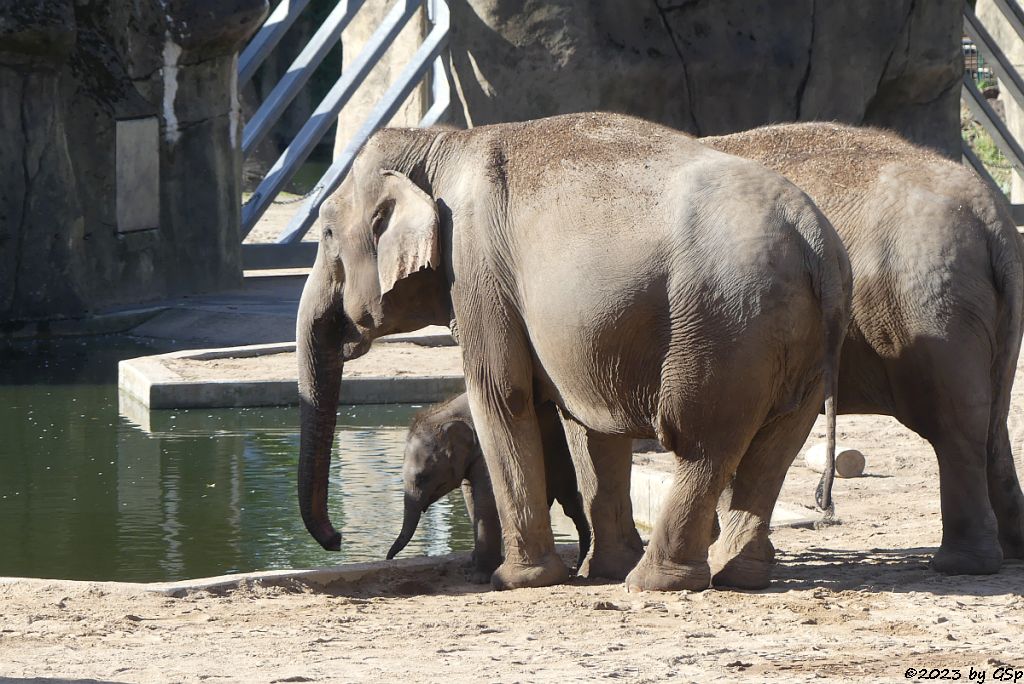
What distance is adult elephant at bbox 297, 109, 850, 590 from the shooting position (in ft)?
19.2

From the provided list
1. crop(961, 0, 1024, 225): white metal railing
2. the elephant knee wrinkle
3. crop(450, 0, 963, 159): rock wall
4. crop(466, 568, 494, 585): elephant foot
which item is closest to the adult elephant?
the elephant knee wrinkle

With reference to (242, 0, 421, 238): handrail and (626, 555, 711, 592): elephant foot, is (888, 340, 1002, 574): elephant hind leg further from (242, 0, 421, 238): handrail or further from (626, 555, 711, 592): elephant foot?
(242, 0, 421, 238): handrail

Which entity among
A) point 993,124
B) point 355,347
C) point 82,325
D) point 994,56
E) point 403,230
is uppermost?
point 994,56

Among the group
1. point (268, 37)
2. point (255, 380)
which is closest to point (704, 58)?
point (268, 37)

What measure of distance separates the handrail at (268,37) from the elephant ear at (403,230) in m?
12.3

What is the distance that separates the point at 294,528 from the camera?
27.1ft

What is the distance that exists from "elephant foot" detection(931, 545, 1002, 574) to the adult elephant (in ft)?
2.28

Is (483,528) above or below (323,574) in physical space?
above

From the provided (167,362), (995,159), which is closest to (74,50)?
(167,362)

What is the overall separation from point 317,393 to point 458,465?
0.65m

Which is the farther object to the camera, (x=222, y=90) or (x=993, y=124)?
(x=993, y=124)

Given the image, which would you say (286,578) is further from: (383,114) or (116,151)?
(383,114)

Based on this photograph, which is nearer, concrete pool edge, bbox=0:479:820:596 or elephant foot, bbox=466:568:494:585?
concrete pool edge, bbox=0:479:820:596

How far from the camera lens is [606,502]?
22.2 feet
